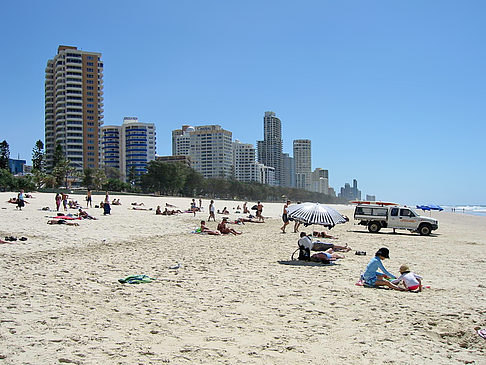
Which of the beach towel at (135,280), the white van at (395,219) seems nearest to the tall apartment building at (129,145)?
the white van at (395,219)

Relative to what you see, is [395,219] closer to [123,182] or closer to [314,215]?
[314,215]

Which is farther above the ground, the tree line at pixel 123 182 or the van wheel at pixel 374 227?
the tree line at pixel 123 182

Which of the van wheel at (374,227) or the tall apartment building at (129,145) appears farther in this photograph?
the tall apartment building at (129,145)

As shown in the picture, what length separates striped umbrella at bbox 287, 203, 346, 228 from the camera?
13.3 metres

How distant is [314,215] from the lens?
44.6 feet

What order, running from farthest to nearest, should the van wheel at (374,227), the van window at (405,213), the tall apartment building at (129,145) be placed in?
the tall apartment building at (129,145), the van wheel at (374,227), the van window at (405,213)

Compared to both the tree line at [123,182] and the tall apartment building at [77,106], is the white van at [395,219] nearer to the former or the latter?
the tree line at [123,182]

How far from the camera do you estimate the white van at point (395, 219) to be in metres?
23.7

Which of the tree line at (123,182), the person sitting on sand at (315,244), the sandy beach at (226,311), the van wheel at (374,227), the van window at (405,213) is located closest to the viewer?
the sandy beach at (226,311)

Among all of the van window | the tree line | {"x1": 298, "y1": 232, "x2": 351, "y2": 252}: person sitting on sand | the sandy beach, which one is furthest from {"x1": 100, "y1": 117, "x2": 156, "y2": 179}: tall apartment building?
the sandy beach

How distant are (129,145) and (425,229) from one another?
153947 mm

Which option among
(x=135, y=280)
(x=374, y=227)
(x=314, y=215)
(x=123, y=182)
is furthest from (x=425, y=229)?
(x=123, y=182)

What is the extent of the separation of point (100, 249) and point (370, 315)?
986 cm

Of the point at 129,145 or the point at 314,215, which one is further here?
the point at 129,145
